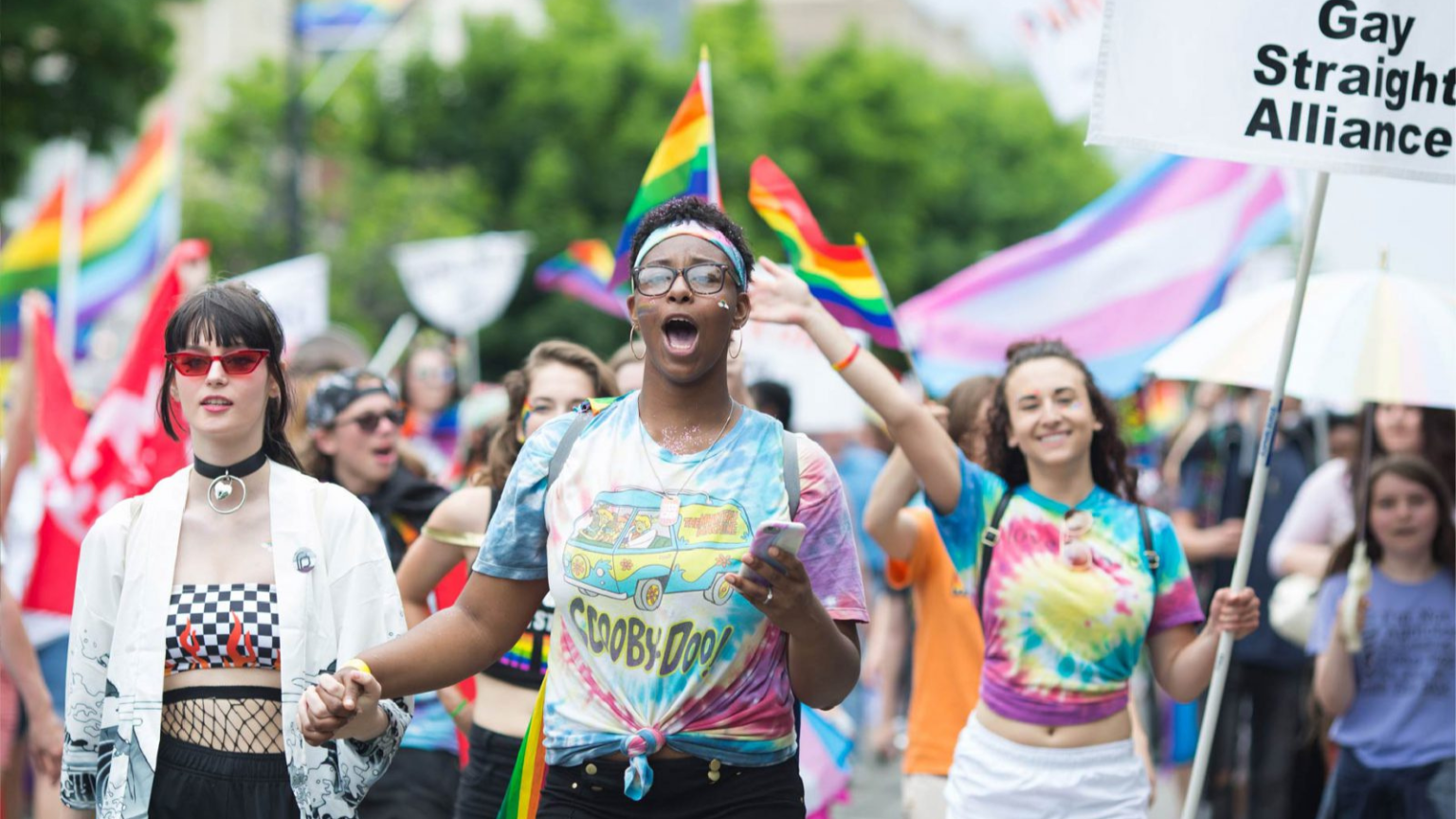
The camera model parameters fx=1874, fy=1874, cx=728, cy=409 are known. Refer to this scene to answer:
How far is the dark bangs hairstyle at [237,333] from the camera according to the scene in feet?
13.7

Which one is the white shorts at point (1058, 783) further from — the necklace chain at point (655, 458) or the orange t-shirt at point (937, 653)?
the necklace chain at point (655, 458)

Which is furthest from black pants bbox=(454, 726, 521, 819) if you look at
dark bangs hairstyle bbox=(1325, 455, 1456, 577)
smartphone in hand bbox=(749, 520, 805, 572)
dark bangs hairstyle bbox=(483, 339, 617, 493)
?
dark bangs hairstyle bbox=(1325, 455, 1456, 577)

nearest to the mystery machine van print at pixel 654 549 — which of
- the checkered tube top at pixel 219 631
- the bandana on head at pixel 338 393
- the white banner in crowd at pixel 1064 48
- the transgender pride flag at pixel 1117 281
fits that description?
the checkered tube top at pixel 219 631

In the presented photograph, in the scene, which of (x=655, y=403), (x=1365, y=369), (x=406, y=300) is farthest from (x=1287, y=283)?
(x=406, y=300)

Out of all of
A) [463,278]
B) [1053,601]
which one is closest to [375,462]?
[1053,601]

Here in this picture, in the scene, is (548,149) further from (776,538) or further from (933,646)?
(776,538)

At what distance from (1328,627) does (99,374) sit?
10.9 metres

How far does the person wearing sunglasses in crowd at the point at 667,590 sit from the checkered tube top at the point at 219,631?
19.0 inches

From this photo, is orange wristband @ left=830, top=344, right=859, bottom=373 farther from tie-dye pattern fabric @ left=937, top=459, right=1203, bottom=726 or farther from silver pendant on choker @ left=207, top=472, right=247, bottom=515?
silver pendant on choker @ left=207, top=472, right=247, bottom=515

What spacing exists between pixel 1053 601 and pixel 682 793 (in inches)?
71.4

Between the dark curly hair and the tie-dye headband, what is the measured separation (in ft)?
0.05

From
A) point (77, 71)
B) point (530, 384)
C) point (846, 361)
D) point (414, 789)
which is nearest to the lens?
point (846, 361)

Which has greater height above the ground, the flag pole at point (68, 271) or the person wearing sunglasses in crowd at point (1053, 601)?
the flag pole at point (68, 271)

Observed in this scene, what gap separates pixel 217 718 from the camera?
4031 millimetres
